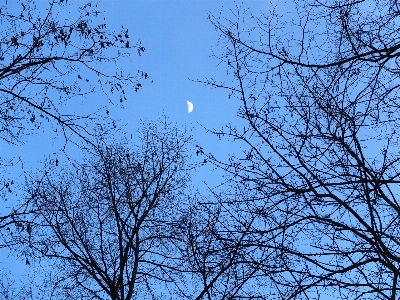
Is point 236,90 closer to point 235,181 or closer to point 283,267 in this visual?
point 235,181

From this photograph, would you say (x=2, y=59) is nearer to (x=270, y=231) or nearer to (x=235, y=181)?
(x=235, y=181)

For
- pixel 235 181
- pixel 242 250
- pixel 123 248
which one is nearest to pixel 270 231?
pixel 242 250

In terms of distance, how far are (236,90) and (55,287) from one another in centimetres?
700

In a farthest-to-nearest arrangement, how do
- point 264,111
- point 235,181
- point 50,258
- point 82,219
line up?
point 82,219
point 50,258
point 264,111
point 235,181

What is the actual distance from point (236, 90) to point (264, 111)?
1.45 ft

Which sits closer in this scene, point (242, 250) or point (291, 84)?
point (242, 250)

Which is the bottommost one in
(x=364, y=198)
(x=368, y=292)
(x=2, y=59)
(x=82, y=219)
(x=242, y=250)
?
(x=368, y=292)

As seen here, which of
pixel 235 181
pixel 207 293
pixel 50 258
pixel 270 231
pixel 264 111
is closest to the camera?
pixel 270 231

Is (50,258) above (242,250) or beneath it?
above

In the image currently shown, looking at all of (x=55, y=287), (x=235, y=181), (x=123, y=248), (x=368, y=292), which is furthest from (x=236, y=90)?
(x=55, y=287)

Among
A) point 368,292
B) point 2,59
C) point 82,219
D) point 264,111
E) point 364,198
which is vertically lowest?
point 368,292

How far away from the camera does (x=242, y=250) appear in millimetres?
4980

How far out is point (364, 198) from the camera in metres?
5.39

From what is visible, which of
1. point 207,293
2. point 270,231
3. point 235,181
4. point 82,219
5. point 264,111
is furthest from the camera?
point 82,219
